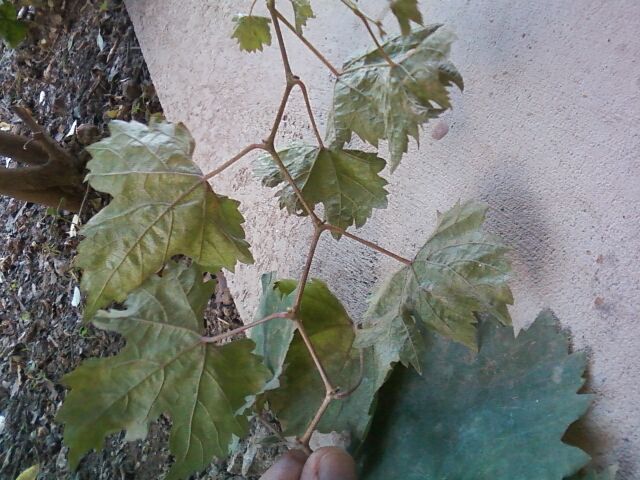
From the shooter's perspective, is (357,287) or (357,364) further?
(357,287)

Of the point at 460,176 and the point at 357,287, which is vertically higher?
the point at 460,176

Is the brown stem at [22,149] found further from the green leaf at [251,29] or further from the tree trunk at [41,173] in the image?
the green leaf at [251,29]

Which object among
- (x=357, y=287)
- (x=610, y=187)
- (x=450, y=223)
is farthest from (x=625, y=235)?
(x=357, y=287)

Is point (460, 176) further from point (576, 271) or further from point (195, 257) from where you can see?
point (195, 257)

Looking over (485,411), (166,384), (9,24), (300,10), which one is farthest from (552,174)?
(9,24)

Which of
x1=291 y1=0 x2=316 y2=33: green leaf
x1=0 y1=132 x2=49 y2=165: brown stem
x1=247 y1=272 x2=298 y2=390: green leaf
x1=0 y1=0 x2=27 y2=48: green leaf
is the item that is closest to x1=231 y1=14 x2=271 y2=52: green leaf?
x1=291 y1=0 x2=316 y2=33: green leaf

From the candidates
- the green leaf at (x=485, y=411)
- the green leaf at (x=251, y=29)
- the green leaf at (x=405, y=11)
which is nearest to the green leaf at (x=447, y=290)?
the green leaf at (x=485, y=411)
